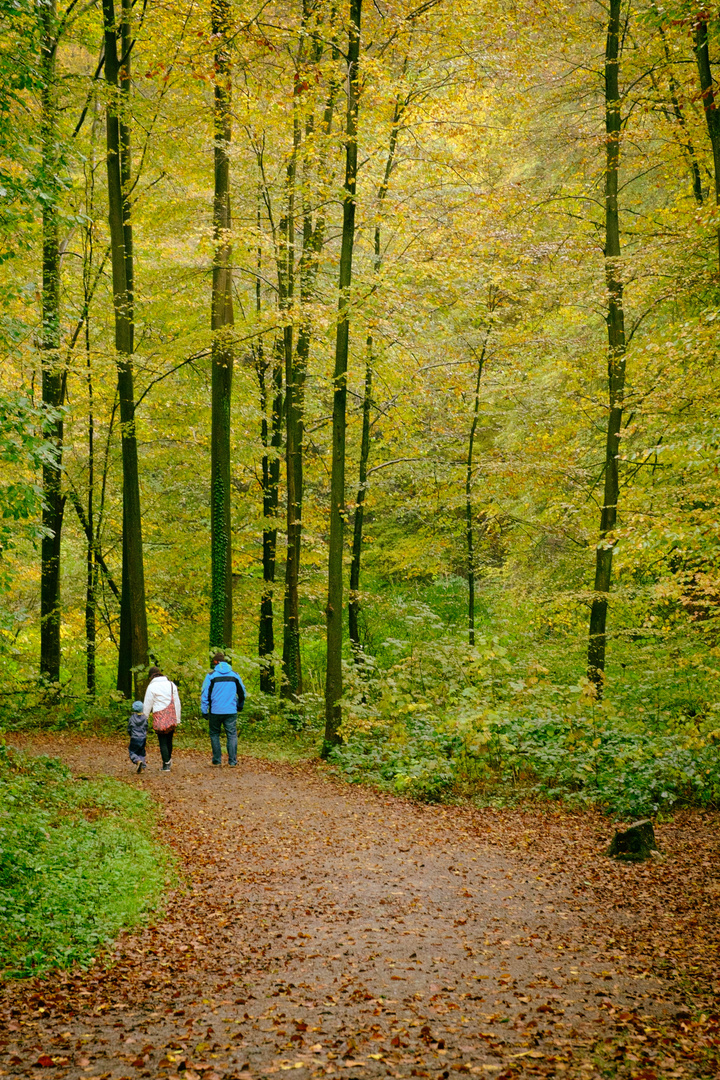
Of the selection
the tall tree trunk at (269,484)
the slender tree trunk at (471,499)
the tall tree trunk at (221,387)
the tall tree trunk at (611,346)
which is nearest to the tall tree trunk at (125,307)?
the tall tree trunk at (221,387)

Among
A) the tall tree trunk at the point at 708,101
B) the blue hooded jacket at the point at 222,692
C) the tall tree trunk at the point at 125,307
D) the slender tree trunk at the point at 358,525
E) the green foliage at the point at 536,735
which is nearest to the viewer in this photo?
the tall tree trunk at the point at 708,101

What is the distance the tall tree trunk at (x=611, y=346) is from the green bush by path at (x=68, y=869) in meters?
7.99

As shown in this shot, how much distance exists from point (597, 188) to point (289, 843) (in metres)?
12.8

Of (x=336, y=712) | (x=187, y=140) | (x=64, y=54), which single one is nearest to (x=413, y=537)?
(x=336, y=712)

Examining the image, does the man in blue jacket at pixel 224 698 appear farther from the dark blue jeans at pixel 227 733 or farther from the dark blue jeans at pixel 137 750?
the dark blue jeans at pixel 137 750

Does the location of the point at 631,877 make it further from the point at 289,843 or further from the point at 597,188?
the point at 597,188

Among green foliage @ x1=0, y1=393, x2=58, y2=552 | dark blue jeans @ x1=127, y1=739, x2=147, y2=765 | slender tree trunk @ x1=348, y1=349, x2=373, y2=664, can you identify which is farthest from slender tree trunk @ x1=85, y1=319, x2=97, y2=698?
green foliage @ x1=0, y1=393, x2=58, y2=552

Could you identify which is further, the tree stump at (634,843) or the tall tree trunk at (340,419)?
the tall tree trunk at (340,419)

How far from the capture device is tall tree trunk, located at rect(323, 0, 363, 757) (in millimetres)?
12133

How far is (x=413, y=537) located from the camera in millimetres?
20125

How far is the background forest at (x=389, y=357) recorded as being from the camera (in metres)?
10.2

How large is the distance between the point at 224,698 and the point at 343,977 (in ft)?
24.2

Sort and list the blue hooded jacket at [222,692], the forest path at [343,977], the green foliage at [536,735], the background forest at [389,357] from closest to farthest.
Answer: the forest path at [343,977] → the green foliage at [536,735] → the background forest at [389,357] → the blue hooded jacket at [222,692]

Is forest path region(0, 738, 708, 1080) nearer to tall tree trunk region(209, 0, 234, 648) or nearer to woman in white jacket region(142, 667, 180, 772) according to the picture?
woman in white jacket region(142, 667, 180, 772)
